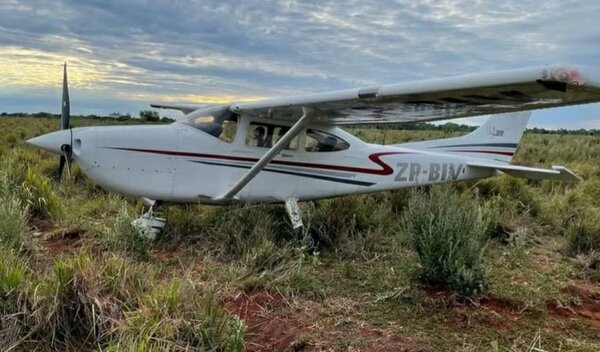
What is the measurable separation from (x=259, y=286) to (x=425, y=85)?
2282 mm

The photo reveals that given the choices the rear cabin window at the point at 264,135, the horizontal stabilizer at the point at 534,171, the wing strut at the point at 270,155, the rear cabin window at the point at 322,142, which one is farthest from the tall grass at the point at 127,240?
the horizontal stabilizer at the point at 534,171

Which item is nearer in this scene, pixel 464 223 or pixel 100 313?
pixel 100 313

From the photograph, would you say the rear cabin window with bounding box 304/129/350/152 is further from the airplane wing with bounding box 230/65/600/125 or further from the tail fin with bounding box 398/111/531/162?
the tail fin with bounding box 398/111/531/162

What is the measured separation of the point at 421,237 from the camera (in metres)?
4.87

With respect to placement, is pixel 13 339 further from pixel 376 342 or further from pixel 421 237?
pixel 421 237

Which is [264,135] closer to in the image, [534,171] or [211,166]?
[211,166]

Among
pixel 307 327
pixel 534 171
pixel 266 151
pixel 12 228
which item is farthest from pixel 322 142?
pixel 12 228

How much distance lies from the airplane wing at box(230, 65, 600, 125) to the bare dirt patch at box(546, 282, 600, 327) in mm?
1726

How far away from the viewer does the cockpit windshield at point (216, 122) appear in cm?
680

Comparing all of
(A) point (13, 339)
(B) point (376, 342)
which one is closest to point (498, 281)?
(B) point (376, 342)

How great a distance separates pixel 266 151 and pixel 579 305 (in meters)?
3.91

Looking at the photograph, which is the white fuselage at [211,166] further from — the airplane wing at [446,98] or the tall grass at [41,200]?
the tall grass at [41,200]

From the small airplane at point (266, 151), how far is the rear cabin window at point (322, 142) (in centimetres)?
1

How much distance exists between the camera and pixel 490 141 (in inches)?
368
